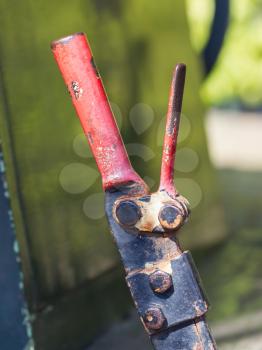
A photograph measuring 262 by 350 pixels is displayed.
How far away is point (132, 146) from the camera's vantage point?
1457mm

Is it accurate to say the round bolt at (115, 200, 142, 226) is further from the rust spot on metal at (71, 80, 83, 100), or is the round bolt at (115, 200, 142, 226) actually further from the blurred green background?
the blurred green background

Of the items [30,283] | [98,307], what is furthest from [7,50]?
[98,307]

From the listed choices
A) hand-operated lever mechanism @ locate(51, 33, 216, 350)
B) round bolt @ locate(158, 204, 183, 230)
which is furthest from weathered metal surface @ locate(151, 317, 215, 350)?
round bolt @ locate(158, 204, 183, 230)

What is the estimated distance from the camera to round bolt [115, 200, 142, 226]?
2.76 ft

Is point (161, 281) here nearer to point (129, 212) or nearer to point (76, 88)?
point (129, 212)

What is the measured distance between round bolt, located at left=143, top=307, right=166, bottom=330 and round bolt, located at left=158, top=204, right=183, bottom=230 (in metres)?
0.09

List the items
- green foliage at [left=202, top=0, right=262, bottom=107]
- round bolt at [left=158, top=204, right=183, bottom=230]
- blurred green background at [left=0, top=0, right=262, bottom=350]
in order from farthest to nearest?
1. green foliage at [left=202, top=0, right=262, bottom=107]
2. blurred green background at [left=0, top=0, right=262, bottom=350]
3. round bolt at [left=158, top=204, right=183, bottom=230]

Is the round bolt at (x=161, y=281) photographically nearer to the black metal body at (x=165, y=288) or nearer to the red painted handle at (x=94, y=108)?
the black metal body at (x=165, y=288)

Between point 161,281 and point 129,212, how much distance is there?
0.08 meters

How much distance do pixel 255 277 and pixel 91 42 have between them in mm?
566

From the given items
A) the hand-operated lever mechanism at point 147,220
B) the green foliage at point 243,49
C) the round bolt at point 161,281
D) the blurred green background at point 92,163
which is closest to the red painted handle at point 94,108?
the hand-operated lever mechanism at point 147,220

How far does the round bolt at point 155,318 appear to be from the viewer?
0.85m

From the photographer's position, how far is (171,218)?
0.83m

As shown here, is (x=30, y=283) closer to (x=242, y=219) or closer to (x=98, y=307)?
(x=98, y=307)
